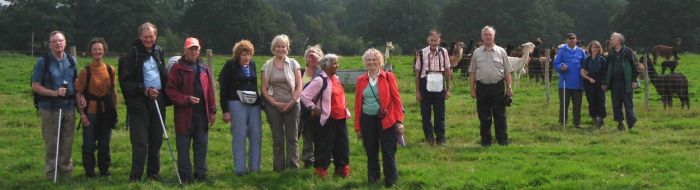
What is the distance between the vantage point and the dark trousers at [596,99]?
12562 millimetres

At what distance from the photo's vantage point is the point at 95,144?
8.66 meters

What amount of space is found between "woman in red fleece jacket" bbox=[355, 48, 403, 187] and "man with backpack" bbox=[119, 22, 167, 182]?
2033mm

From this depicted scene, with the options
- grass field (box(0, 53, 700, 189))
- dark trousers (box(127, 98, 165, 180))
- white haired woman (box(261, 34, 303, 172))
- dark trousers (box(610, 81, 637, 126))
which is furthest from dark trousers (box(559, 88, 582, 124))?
dark trousers (box(127, 98, 165, 180))

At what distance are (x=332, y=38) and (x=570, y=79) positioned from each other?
72.2 m

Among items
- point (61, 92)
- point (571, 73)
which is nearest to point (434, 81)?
point (571, 73)

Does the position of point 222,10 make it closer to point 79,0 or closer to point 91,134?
point 79,0

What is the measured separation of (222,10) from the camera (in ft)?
205

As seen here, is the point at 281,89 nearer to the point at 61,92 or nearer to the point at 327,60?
the point at 327,60

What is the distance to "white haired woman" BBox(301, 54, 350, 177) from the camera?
8234 millimetres

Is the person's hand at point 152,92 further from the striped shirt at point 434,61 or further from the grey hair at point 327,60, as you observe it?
the striped shirt at point 434,61

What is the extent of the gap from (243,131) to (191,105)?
805 mm

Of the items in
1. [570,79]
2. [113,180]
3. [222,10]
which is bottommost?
[113,180]

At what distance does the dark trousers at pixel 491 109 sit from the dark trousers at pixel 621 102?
2785 mm

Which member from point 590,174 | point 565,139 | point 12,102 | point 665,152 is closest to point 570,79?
point 565,139
